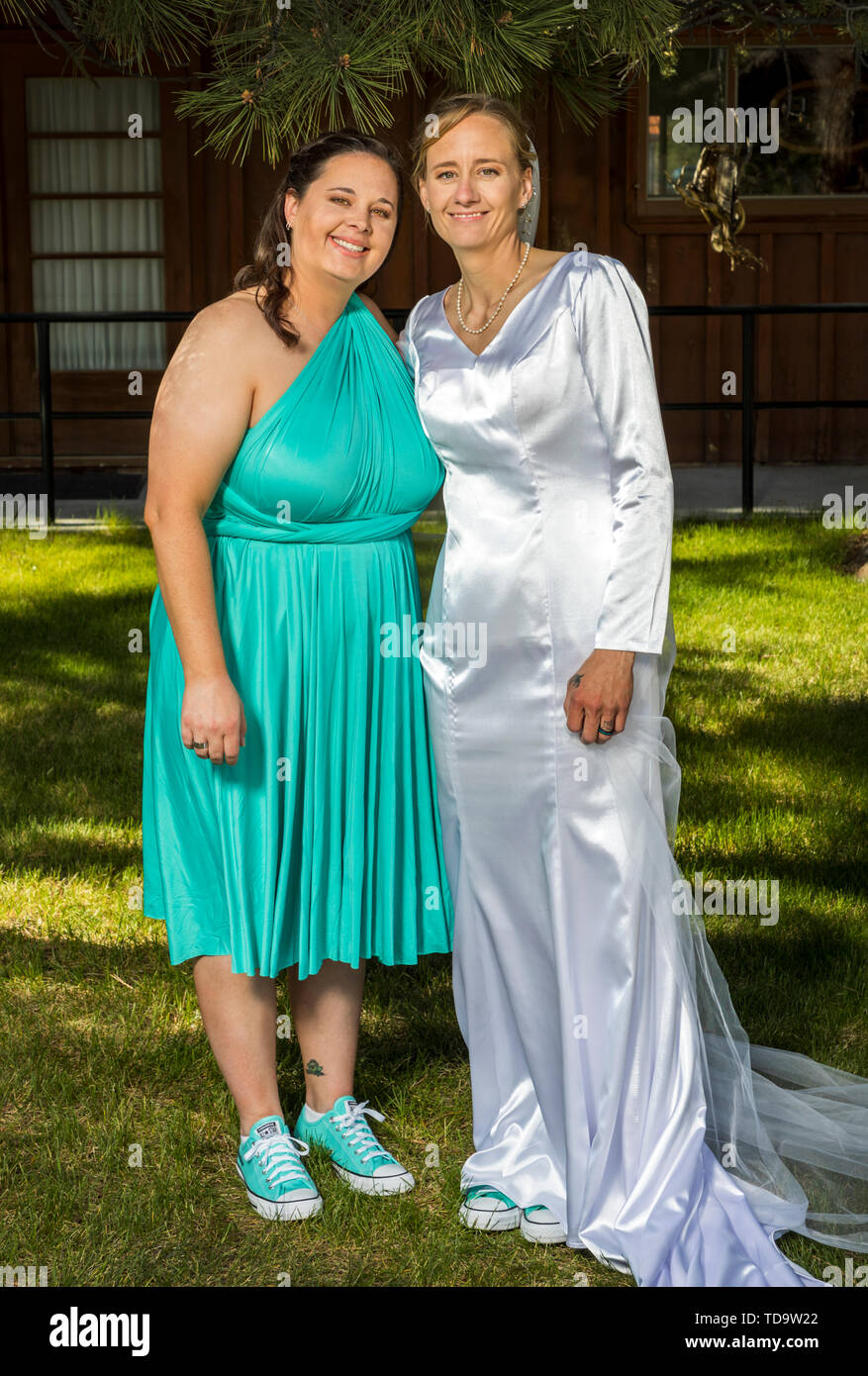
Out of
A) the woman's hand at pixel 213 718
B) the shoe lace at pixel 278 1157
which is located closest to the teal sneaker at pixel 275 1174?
the shoe lace at pixel 278 1157

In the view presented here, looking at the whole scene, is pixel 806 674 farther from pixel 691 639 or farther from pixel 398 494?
pixel 398 494

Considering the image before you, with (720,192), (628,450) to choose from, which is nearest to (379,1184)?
(628,450)

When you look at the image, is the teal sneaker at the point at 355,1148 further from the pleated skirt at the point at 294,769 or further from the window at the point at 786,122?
Answer: the window at the point at 786,122

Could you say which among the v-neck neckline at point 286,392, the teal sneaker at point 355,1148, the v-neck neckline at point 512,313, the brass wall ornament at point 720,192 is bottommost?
the teal sneaker at point 355,1148

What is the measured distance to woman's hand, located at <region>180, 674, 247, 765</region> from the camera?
8.84ft

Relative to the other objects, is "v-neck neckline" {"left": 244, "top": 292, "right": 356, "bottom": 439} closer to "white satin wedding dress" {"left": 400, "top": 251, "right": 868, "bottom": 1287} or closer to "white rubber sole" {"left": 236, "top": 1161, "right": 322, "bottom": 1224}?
"white satin wedding dress" {"left": 400, "top": 251, "right": 868, "bottom": 1287}

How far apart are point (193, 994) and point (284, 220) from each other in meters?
1.91

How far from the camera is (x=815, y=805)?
16.1 feet

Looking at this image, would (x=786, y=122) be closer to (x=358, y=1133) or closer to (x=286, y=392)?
(x=286, y=392)

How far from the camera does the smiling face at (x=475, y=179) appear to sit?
2.61m

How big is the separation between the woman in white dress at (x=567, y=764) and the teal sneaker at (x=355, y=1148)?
0.54 feet

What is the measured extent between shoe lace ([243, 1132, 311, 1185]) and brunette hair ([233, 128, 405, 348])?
1.50m

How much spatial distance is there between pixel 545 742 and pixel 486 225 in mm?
906

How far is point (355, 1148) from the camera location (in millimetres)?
2992
